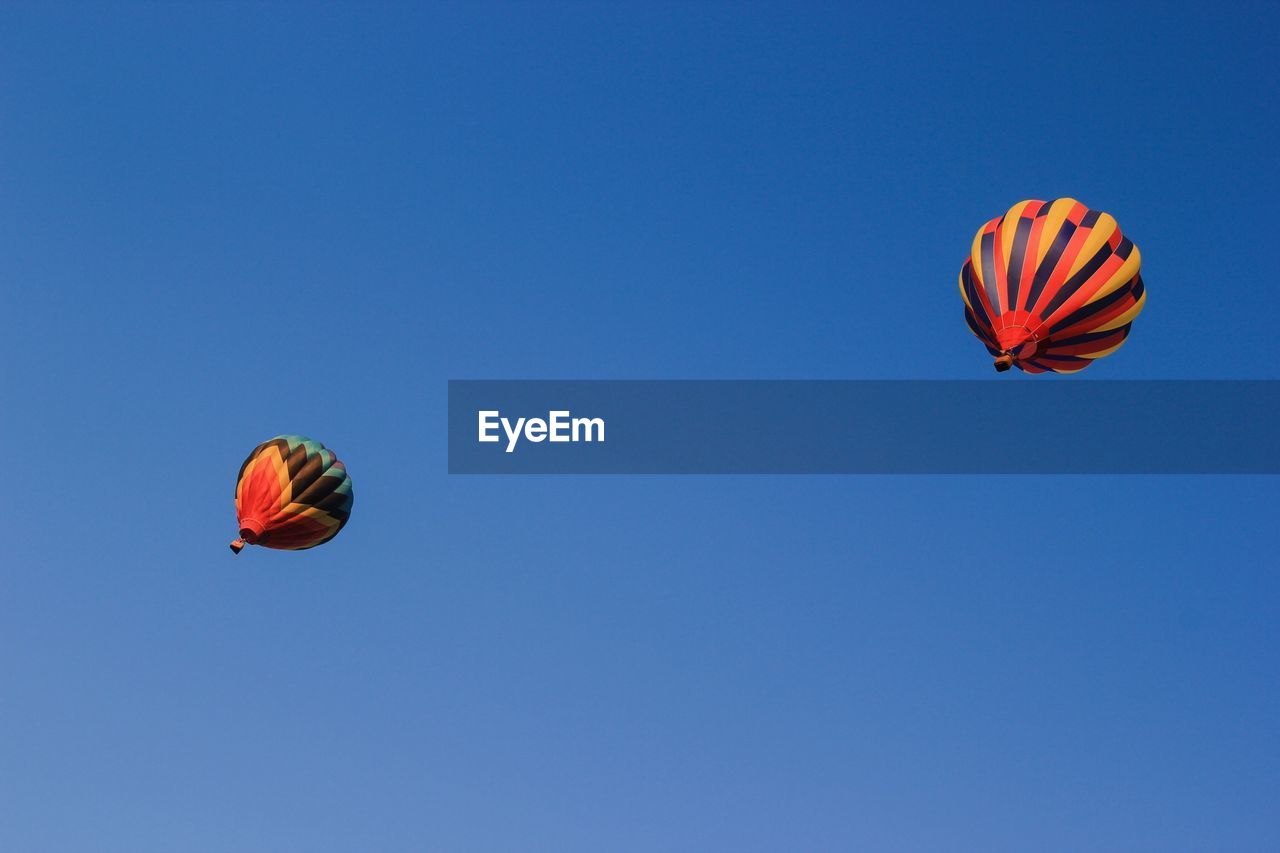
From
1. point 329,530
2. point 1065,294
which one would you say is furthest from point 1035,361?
point 329,530

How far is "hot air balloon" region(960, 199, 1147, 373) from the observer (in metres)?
42.3

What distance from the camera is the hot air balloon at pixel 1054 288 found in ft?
139

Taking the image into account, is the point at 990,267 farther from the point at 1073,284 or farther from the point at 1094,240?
the point at 1094,240

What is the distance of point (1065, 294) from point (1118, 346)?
2.62m

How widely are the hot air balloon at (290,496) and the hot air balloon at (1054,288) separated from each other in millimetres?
16039

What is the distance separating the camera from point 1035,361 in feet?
141

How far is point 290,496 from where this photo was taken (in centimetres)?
4481

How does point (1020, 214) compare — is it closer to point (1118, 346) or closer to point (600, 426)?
point (1118, 346)

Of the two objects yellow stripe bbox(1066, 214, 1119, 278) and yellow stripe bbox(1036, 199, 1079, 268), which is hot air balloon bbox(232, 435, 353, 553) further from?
yellow stripe bbox(1066, 214, 1119, 278)

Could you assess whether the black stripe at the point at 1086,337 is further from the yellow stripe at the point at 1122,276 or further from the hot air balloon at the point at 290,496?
the hot air balloon at the point at 290,496

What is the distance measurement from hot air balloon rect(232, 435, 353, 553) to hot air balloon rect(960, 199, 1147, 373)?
631 inches

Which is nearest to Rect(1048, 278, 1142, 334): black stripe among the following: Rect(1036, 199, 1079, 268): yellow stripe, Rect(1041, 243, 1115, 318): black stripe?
Rect(1041, 243, 1115, 318): black stripe

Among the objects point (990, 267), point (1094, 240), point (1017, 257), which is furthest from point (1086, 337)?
point (990, 267)

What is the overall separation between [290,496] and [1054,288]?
1855 cm
